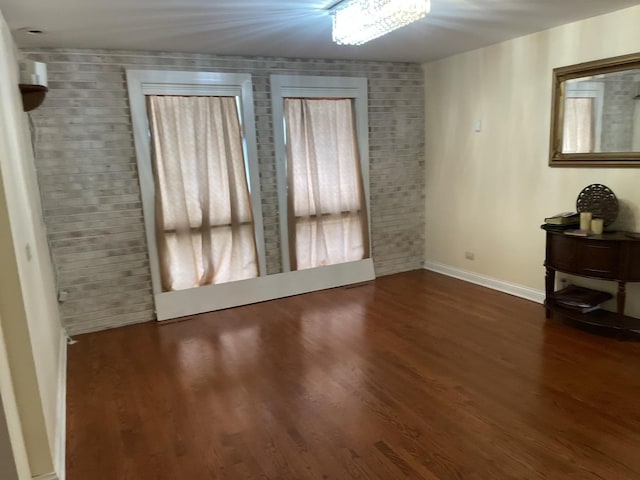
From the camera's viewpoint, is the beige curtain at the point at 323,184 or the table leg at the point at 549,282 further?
the beige curtain at the point at 323,184

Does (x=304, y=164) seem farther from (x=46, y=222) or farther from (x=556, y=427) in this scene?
(x=556, y=427)

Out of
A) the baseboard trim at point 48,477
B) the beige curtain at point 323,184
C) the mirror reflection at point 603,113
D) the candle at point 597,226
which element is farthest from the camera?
the beige curtain at point 323,184

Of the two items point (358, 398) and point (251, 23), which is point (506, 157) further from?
point (358, 398)

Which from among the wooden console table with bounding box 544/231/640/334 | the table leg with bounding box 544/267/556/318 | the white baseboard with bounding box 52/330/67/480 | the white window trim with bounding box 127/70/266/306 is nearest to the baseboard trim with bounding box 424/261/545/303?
the table leg with bounding box 544/267/556/318

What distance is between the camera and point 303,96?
180 inches

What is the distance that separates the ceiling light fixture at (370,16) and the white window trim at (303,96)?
55.7 inches

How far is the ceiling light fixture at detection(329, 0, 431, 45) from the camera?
104 inches

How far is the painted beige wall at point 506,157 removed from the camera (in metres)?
3.51

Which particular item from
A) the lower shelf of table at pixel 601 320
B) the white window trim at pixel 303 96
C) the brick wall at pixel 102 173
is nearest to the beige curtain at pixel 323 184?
the white window trim at pixel 303 96

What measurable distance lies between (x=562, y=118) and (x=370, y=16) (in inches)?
79.6

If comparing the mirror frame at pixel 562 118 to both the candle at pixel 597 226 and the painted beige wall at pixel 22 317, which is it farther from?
the painted beige wall at pixel 22 317

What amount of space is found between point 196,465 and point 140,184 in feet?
8.56

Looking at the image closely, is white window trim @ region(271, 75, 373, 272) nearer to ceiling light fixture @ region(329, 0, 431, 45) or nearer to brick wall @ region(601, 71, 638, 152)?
ceiling light fixture @ region(329, 0, 431, 45)

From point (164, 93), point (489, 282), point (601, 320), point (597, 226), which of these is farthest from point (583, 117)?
point (164, 93)
